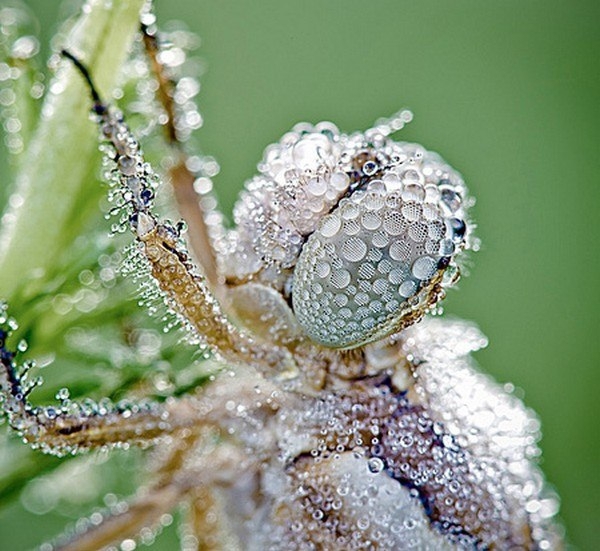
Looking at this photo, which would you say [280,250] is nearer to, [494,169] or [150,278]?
[150,278]

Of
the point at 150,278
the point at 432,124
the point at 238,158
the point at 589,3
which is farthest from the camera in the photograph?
the point at 589,3

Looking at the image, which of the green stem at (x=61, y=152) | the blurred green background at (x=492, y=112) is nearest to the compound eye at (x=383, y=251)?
the green stem at (x=61, y=152)

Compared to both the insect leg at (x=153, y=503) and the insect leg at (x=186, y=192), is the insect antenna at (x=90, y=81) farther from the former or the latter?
the insect leg at (x=153, y=503)

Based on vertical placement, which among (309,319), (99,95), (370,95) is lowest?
(370,95)

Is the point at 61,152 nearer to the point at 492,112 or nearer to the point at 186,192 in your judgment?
the point at 186,192

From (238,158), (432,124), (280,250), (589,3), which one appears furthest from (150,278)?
(589,3)

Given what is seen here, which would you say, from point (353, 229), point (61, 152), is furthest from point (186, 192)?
point (353, 229)

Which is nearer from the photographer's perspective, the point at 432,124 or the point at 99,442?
the point at 99,442
